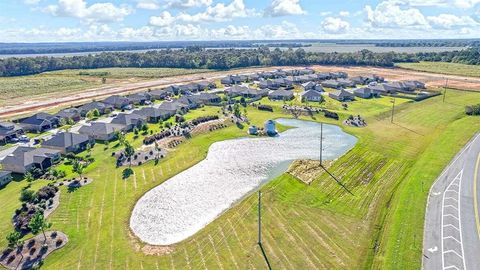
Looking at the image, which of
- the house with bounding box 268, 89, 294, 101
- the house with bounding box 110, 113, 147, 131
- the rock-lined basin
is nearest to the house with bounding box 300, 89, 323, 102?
the house with bounding box 268, 89, 294, 101

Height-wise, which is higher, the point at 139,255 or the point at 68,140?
the point at 68,140

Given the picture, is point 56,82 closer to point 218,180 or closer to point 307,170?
point 218,180

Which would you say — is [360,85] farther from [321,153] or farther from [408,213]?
[408,213]

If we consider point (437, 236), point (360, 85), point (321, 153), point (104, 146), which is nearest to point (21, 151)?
point (104, 146)

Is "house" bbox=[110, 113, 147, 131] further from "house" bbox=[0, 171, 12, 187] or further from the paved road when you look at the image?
the paved road

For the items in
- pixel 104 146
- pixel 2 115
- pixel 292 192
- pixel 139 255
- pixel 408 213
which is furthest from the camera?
pixel 2 115

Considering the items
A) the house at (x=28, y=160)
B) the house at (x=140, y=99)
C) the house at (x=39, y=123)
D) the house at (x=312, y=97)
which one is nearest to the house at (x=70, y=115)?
the house at (x=39, y=123)

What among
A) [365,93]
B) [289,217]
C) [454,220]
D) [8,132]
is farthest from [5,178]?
[365,93]
